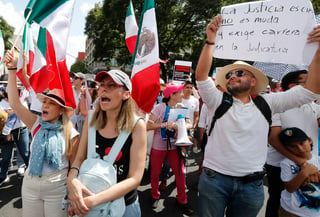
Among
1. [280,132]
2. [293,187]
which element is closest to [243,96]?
[280,132]

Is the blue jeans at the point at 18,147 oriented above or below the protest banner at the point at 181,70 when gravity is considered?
below

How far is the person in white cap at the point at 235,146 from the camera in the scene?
176cm

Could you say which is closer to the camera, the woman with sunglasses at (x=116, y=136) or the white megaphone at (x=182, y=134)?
the woman with sunglasses at (x=116, y=136)

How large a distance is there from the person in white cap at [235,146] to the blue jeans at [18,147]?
12.4 ft

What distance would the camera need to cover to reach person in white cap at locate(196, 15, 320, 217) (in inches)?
69.4

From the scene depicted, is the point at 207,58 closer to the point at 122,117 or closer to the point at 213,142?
the point at 213,142

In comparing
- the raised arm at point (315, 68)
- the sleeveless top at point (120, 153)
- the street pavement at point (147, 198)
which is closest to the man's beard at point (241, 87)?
the raised arm at point (315, 68)

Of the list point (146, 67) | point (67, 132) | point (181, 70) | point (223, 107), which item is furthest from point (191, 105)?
point (67, 132)

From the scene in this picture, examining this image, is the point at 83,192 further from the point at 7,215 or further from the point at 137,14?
the point at 137,14

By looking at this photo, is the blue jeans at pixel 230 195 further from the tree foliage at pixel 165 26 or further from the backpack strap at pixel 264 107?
the tree foliage at pixel 165 26

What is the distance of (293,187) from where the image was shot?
1.94 meters

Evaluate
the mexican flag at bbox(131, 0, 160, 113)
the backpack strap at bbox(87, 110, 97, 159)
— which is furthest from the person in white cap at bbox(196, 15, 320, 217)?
the backpack strap at bbox(87, 110, 97, 159)

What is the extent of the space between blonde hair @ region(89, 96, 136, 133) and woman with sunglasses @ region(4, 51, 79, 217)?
547 mm

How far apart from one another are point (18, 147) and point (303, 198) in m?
4.65
